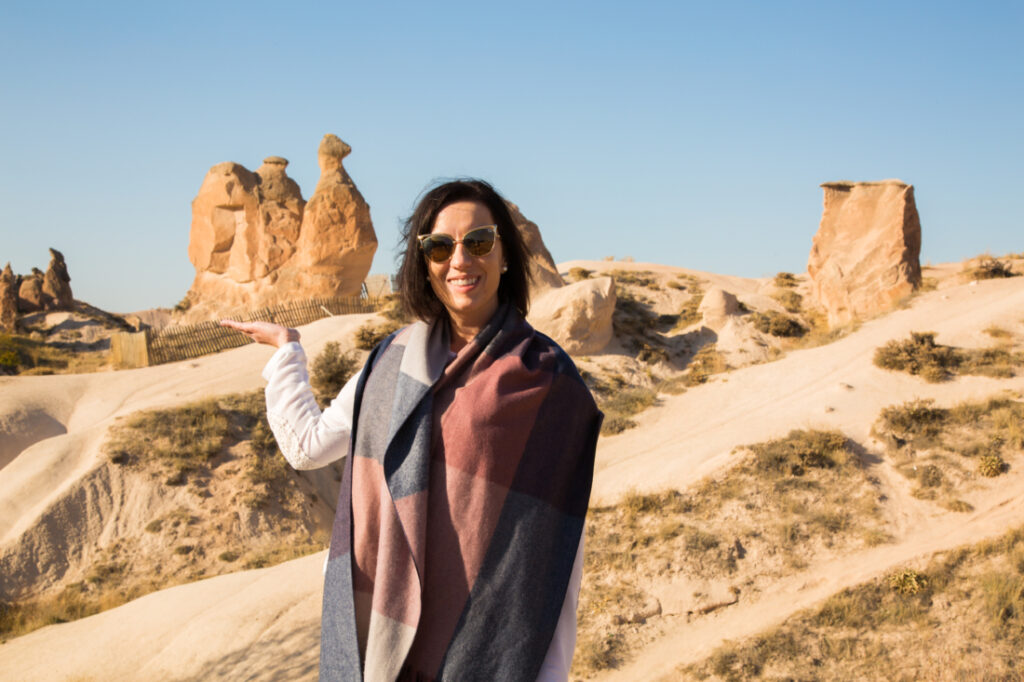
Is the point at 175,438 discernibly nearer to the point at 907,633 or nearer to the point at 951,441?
the point at 907,633

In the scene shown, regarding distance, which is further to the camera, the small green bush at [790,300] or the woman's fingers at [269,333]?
the small green bush at [790,300]

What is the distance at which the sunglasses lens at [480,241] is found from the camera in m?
1.97

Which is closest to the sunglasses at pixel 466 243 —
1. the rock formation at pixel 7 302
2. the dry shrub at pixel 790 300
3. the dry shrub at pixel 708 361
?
the dry shrub at pixel 708 361

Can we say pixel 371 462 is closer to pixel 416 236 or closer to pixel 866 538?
pixel 416 236

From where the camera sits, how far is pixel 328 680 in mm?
1868

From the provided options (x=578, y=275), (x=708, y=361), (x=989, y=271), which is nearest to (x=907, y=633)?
(x=708, y=361)

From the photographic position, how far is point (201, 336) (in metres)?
18.6

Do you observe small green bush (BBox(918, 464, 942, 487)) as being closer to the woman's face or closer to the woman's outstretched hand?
the woman's face

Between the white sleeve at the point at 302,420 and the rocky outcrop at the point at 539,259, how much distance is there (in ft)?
49.7

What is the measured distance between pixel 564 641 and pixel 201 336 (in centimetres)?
1844

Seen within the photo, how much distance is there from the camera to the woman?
1.81 m

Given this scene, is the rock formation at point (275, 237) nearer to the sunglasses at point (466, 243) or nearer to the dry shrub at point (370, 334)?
the dry shrub at point (370, 334)

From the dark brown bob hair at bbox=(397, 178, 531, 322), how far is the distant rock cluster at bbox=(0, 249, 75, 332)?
2651cm

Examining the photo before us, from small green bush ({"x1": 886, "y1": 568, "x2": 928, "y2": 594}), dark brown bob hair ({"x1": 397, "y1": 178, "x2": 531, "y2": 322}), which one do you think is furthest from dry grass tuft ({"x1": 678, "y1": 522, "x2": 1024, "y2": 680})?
dark brown bob hair ({"x1": 397, "y1": 178, "x2": 531, "y2": 322})
